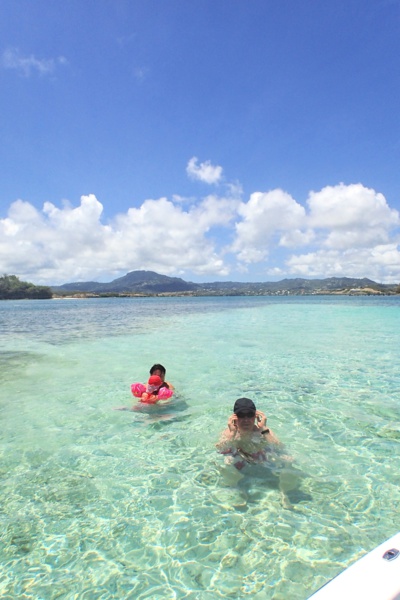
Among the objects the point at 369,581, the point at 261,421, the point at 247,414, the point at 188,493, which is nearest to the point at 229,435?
the point at 261,421

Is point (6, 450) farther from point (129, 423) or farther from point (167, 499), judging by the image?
point (167, 499)

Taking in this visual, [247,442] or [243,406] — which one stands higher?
[243,406]

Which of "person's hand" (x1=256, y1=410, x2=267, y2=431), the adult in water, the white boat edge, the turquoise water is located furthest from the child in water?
the white boat edge

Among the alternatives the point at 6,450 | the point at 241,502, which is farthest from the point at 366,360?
the point at 6,450

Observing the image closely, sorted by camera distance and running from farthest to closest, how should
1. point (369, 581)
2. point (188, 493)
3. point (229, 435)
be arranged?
1. point (229, 435)
2. point (188, 493)
3. point (369, 581)

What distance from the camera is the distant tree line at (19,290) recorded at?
17412cm

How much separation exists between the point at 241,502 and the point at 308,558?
1277 mm

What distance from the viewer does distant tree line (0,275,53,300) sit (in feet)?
571

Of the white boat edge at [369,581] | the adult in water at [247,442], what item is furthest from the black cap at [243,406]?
the white boat edge at [369,581]

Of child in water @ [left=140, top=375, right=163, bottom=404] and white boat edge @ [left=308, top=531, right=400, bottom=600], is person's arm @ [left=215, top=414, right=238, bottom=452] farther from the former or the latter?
white boat edge @ [left=308, top=531, right=400, bottom=600]

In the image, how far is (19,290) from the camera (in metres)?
176

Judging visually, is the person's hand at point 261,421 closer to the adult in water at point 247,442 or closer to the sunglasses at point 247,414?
the adult in water at point 247,442

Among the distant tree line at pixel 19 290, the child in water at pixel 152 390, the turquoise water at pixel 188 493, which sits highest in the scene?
the distant tree line at pixel 19 290

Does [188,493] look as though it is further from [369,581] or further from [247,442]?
[369,581]
